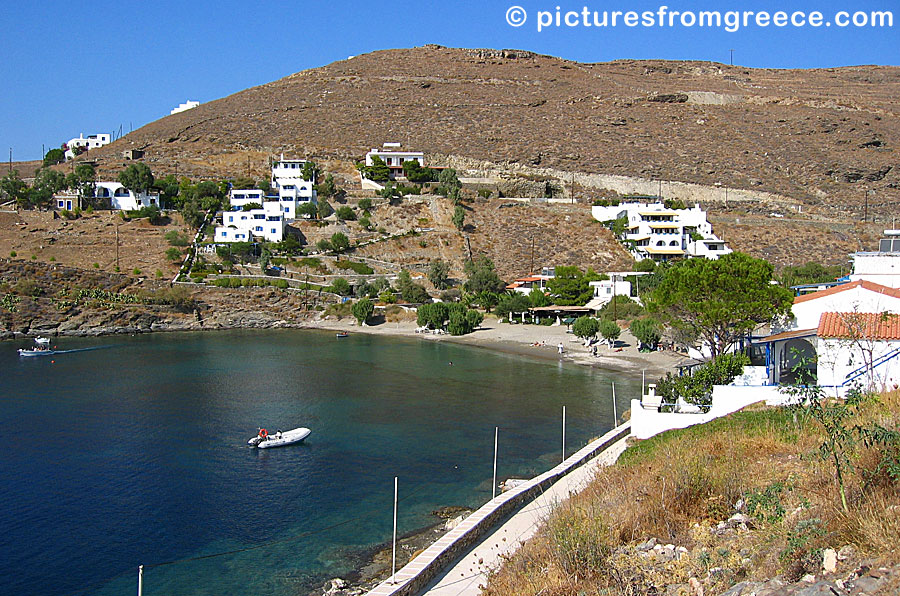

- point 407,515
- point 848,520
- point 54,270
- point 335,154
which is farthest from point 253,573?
point 335,154

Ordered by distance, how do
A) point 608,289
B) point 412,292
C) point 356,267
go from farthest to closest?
point 356,267 < point 412,292 < point 608,289

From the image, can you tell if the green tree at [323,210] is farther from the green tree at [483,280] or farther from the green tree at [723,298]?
the green tree at [723,298]

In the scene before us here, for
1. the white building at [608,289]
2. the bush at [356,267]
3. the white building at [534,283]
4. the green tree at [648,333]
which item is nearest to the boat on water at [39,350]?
the bush at [356,267]

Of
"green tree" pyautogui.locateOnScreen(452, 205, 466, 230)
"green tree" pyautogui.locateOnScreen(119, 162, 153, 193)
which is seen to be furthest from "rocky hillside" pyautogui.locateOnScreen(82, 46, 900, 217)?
"green tree" pyautogui.locateOnScreen(452, 205, 466, 230)

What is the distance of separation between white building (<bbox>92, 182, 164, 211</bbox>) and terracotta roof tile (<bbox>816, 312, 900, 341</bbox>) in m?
57.0

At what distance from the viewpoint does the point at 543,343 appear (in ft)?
144

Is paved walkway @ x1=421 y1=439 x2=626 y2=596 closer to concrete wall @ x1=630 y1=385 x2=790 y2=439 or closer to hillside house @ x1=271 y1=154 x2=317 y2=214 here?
concrete wall @ x1=630 y1=385 x2=790 y2=439

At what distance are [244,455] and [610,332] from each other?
2404cm

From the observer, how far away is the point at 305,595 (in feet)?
45.3

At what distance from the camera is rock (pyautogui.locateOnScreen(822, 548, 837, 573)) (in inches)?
257

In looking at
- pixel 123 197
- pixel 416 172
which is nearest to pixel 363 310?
pixel 416 172

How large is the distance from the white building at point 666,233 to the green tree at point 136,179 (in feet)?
124

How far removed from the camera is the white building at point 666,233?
58844 millimetres

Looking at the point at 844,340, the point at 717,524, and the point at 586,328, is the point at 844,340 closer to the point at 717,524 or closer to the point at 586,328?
the point at 717,524
